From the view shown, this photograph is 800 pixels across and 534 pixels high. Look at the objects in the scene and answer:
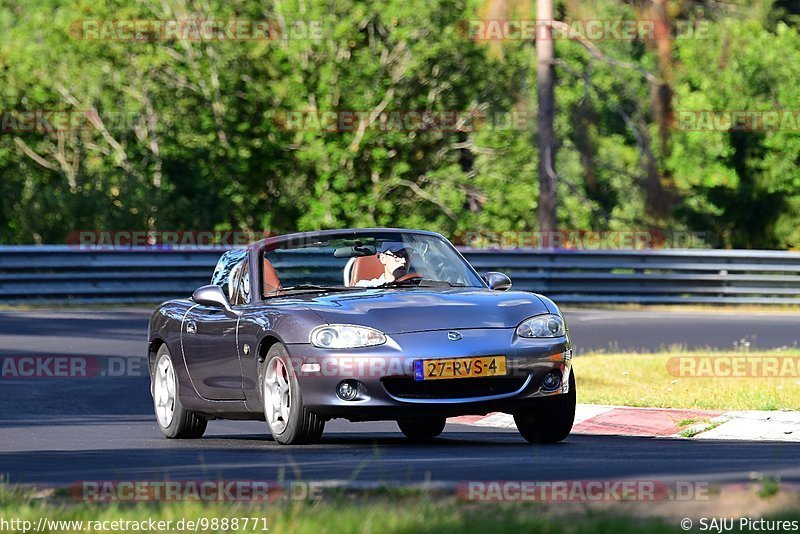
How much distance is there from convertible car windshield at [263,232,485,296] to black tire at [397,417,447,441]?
3.43 feet

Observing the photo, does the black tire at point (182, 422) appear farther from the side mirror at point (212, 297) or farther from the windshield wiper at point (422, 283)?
the windshield wiper at point (422, 283)

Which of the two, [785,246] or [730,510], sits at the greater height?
[730,510]

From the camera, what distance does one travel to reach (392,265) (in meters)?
11.0

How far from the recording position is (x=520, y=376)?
989cm

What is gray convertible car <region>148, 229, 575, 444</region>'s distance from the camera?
384 inches

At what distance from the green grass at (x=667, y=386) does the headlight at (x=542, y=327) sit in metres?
3.04

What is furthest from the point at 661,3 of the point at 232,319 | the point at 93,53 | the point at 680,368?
the point at 232,319

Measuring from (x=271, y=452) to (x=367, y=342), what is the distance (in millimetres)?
839

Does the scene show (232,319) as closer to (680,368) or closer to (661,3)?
(680,368)

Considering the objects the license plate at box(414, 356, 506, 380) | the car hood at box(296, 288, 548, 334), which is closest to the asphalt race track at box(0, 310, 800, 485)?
the license plate at box(414, 356, 506, 380)

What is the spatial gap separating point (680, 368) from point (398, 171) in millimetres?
23407

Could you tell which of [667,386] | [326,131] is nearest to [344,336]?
[667,386]

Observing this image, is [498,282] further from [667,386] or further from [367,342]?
[667,386]

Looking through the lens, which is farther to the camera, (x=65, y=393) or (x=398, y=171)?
(x=398, y=171)
